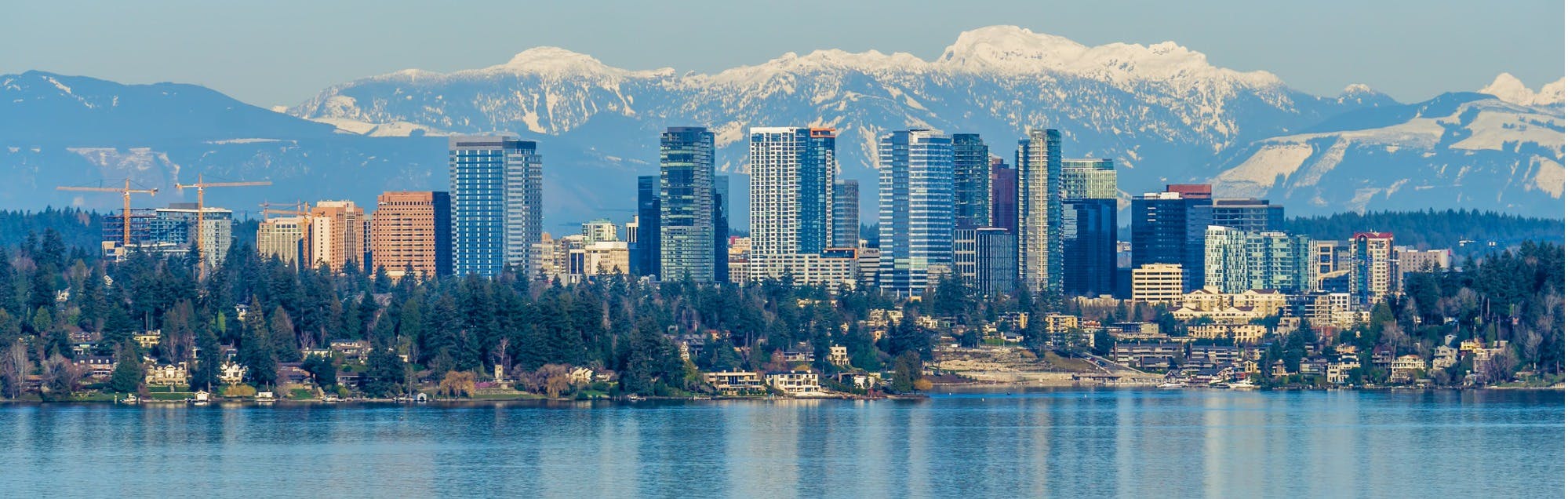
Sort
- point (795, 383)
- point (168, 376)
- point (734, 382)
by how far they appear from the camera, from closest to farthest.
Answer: point (168, 376), point (734, 382), point (795, 383)

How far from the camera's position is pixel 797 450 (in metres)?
90.9

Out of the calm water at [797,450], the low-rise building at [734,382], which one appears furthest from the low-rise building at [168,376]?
the low-rise building at [734,382]

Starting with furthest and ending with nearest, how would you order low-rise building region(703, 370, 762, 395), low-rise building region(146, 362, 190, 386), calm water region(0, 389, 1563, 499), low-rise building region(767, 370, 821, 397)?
low-rise building region(767, 370, 821, 397) < low-rise building region(703, 370, 762, 395) < low-rise building region(146, 362, 190, 386) < calm water region(0, 389, 1563, 499)

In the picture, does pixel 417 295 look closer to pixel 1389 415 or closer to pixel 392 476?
pixel 1389 415

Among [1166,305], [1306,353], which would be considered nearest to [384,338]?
[1306,353]

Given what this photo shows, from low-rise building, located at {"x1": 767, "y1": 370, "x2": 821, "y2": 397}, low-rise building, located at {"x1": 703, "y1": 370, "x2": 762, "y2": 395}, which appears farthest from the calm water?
low-rise building, located at {"x1": 767, "y1": 370, "x2": 821, "y2": 397}

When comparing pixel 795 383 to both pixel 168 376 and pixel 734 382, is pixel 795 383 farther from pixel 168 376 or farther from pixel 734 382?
pixel 168 376

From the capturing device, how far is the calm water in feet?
260

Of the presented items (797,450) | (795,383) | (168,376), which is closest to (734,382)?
(795,383)

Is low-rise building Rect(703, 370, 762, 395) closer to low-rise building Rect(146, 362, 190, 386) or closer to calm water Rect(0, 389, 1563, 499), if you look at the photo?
calm water Rect(0, 389, 1563, 499)

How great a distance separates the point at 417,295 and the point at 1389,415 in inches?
2417

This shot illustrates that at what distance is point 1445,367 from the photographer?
5226 inches

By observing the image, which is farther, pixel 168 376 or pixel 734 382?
pixel 734 382

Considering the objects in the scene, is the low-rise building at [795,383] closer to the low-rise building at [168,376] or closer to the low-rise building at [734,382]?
the low-rise building at [734,382]
